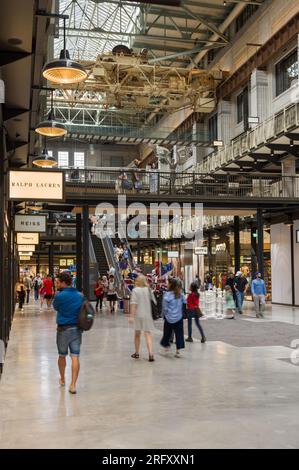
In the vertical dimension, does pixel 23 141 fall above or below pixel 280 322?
above

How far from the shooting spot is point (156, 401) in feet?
25.2

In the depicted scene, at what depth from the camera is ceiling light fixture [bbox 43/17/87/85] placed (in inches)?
380

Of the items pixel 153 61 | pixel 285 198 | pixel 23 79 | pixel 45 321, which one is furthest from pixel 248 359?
pixel 153 61

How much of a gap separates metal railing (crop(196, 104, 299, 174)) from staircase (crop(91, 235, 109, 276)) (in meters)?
9.24

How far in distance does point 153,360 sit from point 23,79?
5.84m

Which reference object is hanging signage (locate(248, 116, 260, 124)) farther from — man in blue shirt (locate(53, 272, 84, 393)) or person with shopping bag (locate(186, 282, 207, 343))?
man in blue shirt (locate(53, 272, 84, 393))

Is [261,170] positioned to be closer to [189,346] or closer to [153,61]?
[153,61]

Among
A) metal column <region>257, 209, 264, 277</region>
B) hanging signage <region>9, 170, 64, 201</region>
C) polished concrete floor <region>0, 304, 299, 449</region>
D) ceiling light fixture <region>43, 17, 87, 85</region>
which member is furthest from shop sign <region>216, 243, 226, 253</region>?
ceiling light fixture <region>43, 17, 87, 85</region>

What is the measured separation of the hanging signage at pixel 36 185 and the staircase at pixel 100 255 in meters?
19.3

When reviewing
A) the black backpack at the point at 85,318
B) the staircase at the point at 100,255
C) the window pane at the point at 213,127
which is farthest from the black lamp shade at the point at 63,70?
the window pane at the point at 213,127

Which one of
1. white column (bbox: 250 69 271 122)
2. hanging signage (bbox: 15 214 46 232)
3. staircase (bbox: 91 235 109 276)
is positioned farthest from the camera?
white column (bbox: 250 69 271 122)

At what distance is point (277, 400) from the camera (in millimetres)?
7680

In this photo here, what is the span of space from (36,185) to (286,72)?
890 inches

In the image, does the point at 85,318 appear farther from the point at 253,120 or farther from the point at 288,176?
the point at 253,120
